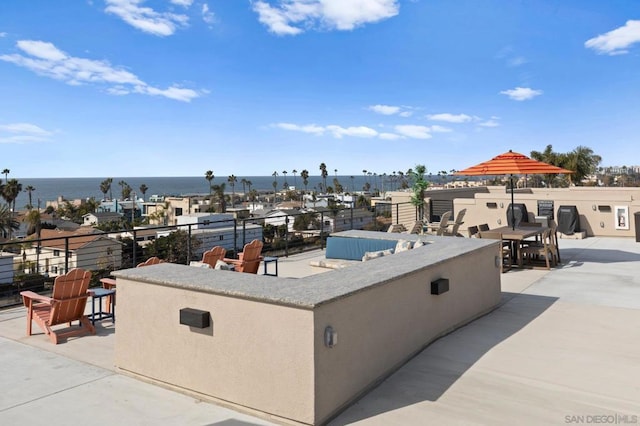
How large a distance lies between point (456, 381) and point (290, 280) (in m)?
1.68

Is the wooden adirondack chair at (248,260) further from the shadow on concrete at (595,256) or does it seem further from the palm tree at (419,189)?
the palm tree at (419,189)

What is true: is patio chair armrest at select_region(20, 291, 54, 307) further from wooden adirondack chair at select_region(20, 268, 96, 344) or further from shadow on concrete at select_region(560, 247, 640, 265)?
shadow on concrete at select_region(560, 247, 640, 265)

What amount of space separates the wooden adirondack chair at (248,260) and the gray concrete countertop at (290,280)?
2.73 metres

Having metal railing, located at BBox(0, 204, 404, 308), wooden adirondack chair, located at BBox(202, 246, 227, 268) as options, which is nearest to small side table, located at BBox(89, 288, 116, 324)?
metal railing, located at BBox(0, 204, 404, 308)

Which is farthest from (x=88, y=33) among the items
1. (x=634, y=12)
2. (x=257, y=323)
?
(x=634, y=12)

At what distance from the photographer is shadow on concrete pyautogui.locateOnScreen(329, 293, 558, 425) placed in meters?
3.25

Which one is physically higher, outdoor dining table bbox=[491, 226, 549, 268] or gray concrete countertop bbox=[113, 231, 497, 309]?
gray concrete countertop bbox=[113, 231, 497, 309]

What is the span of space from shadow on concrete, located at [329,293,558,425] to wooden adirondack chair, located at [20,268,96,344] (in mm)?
3728

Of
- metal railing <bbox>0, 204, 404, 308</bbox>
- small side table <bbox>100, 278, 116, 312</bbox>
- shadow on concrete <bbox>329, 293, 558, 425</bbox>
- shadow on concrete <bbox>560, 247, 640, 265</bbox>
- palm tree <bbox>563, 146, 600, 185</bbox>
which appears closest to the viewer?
shadow on concrete <bbox>329, 293, 558, 425</bbox>

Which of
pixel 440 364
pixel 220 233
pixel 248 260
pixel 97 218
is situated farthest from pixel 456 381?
pixel 97 218

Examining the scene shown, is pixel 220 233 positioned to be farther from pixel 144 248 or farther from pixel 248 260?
pixel 248 260

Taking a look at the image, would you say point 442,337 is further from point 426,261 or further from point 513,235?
point 513,235

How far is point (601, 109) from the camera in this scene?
3077 centimetres

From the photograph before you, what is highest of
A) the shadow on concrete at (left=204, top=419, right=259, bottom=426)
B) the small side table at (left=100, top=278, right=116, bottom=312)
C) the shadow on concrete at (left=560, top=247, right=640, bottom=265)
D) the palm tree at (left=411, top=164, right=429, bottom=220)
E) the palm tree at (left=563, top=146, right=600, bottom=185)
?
the palm tree at (left=563, top=146, right=600, bottom=185)
